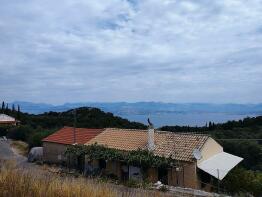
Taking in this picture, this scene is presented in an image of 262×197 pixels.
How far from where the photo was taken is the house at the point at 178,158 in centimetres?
2577

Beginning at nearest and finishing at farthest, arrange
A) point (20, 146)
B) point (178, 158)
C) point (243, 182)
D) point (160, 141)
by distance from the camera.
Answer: point (243, 182) < point (178, 158) < point (160, 141) < point (20, 146)

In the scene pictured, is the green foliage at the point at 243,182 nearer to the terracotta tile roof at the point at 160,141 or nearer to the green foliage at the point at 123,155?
the terracotta tile roof at the point at 160,141

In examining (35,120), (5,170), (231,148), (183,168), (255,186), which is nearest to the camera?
(5,170)

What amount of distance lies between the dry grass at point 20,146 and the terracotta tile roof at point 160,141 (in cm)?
1372

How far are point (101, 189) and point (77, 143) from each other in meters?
29.0

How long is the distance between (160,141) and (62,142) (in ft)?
34.7

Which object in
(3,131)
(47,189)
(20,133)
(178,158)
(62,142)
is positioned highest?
(47,189)

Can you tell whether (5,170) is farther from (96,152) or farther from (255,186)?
(96,152)

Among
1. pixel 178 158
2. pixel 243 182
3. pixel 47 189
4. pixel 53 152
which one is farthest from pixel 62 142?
pixel 47 189

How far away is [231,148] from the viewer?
41875 mm

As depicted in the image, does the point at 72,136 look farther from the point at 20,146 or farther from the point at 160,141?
the point at 20,146

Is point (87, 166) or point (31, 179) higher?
point (31, 179)

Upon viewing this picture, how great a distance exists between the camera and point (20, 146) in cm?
4781

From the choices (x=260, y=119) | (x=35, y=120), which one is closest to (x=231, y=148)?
(x=260, y=119)
